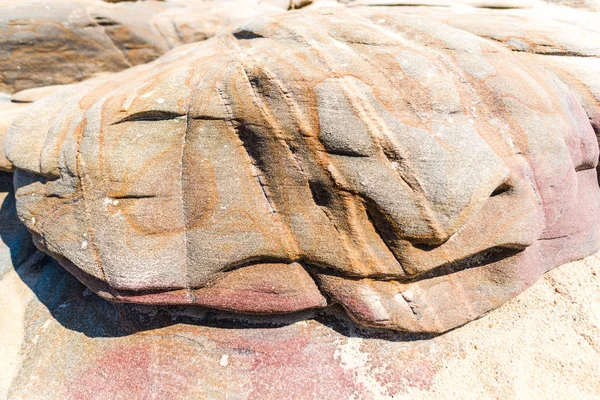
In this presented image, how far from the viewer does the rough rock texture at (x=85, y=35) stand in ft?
13.5

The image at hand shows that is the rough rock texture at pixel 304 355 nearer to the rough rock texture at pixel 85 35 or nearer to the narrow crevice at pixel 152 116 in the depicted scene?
the narrow crevice at pixel 152 116

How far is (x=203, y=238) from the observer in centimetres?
219

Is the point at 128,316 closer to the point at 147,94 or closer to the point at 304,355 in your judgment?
the point at 304,355

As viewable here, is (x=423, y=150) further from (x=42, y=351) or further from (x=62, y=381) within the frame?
(x=42, y=351)

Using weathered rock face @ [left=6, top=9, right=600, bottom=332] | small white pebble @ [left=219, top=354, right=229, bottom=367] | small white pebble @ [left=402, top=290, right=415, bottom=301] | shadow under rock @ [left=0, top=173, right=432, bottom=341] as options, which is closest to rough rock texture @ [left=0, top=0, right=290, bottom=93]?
weathered rock face @ [left=6, top=9, right=600, bottom=332]

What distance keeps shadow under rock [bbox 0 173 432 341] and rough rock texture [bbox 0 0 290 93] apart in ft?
9.05

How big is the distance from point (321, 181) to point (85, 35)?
4.11m

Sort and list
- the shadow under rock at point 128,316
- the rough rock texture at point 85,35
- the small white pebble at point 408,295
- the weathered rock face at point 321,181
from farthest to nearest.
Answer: the rough rock texture at point 85,35 → the shadow under rock at point 128,316 → the small white pebble at point 408,295 → the weathered rock face at point 321,181

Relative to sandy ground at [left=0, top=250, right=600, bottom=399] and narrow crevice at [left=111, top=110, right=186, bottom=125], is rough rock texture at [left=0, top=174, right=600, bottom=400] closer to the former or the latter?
sandy ground at [left=0, top=250, right=600, bottom=399]

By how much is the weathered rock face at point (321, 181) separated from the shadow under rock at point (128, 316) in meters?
0.23

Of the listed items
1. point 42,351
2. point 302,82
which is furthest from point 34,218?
point 302,82

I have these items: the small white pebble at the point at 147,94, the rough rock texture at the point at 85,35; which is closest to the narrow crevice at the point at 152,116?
the small white pebble at the point at 147,94

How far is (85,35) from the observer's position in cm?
440

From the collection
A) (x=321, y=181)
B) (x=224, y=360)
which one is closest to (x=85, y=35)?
(x=321, y=181)
